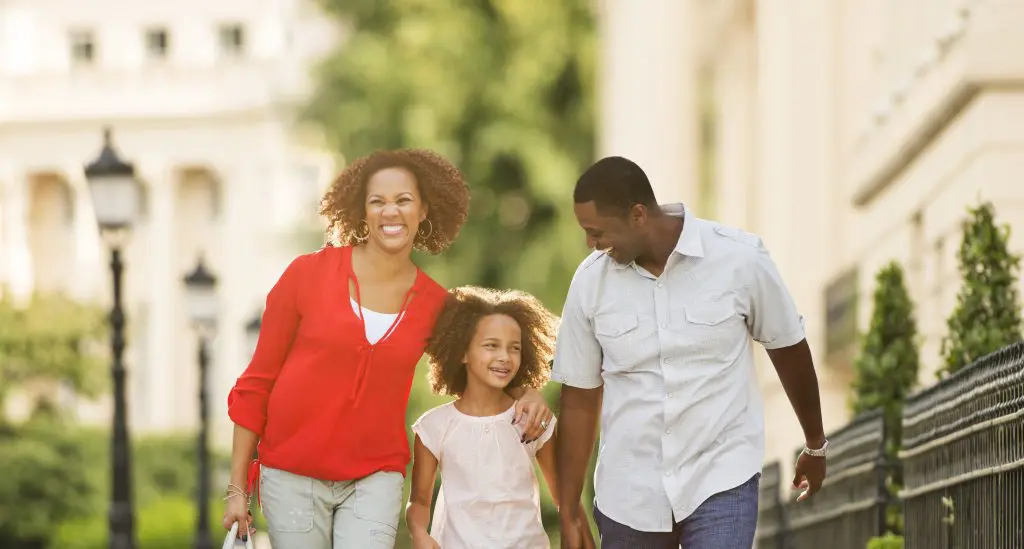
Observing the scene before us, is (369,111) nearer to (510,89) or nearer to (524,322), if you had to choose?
(510,89)

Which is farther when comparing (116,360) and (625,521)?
(116,360)

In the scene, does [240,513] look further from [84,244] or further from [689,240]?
[84,244]

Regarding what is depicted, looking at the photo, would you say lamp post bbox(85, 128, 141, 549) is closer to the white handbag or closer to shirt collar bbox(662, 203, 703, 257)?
the white handbag

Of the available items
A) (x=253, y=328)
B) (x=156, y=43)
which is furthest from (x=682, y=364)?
(x=156, y=43)

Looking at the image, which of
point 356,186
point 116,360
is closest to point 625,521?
point 356,186

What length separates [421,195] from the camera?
6898mm

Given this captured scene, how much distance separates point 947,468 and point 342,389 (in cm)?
268

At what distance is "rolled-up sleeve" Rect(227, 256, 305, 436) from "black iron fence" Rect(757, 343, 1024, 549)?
2.21m

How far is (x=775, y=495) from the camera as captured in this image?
13.0 meters

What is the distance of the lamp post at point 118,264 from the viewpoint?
1598 cm

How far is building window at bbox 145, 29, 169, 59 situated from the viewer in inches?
3509

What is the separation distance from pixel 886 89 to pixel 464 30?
68.4 ft

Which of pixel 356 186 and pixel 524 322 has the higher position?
pixel 356 186

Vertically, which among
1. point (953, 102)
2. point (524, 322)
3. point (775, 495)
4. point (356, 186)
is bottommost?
point (775, 495)
